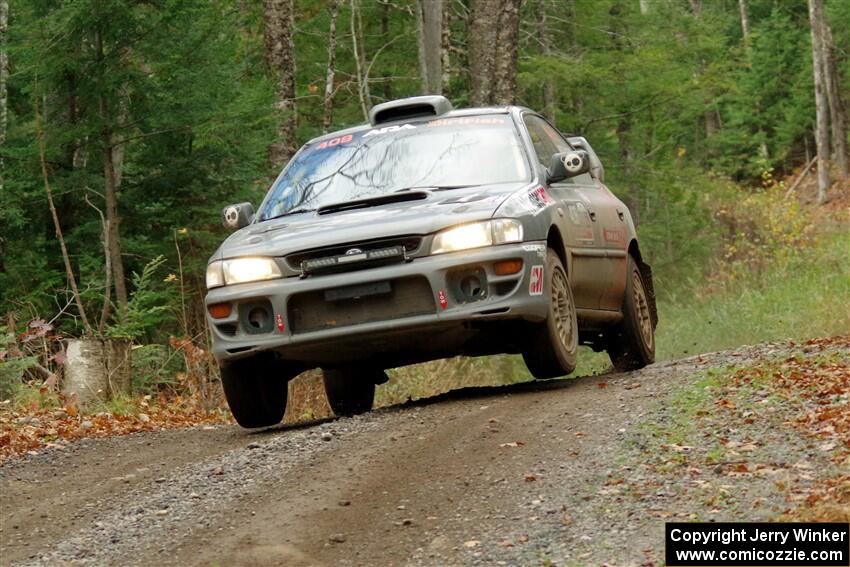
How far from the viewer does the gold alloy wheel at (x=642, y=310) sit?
10953 millimetres

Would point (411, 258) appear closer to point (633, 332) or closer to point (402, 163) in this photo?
point (402, 163)

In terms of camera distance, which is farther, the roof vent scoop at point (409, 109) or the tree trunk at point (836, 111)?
the tree trunk at point (836, 111)

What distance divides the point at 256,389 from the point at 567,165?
2579 millimetres

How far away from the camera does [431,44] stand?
21.0 meters

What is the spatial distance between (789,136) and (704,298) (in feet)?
94.6

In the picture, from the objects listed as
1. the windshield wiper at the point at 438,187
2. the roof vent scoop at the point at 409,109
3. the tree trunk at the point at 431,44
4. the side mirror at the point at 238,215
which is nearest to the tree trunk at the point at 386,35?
the tree trunk at the point at 431,44

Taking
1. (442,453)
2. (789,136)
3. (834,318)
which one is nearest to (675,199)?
A: (834,318)

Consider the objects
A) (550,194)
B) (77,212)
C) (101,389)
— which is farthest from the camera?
(77,212)

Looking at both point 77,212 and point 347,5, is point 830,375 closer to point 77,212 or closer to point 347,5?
point 77,212

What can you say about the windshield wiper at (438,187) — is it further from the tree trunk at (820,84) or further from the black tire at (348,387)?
the tree trunk at (820,84)

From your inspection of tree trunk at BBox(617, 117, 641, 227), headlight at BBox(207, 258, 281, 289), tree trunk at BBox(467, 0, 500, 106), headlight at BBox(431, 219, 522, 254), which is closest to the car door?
headlight at BBox(431, 219, 522, 254)

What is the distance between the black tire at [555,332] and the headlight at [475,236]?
1.33ft

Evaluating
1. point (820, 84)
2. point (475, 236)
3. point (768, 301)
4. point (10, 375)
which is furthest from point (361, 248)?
point (820, 84)

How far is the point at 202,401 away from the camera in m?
12.6
